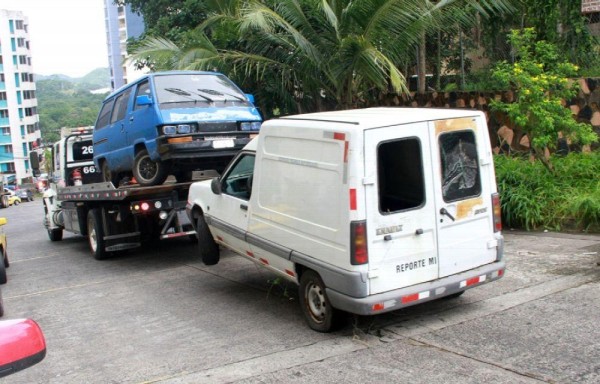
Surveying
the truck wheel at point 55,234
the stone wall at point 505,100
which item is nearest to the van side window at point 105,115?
the truck wheel at point 55,234

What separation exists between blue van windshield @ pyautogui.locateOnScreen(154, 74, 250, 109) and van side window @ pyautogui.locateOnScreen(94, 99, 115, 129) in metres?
1.84

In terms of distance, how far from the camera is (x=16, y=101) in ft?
322

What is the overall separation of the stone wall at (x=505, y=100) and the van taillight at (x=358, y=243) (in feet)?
23.2

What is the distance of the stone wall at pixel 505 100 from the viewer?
35.4ft

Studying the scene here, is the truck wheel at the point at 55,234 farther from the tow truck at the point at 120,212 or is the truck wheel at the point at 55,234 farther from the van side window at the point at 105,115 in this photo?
the van side window at the point at 105,115

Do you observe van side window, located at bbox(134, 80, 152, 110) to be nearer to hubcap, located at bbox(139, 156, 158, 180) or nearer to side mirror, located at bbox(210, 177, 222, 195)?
hubcap, located at bbox(139, 156, 158, 180)

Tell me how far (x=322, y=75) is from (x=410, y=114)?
7182 millimetres

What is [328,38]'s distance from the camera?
11.8 metres

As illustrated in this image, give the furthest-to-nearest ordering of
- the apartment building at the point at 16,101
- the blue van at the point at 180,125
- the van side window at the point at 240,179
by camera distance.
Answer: the apartment building at the point at 16,101, the blue van at the point at 180,125, the van side window at the point at 240,179

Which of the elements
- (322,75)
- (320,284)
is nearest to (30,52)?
(322,75)

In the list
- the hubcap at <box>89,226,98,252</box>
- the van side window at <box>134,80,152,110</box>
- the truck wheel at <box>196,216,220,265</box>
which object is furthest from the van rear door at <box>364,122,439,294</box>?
the hubcap at <box>89,226,98,252</box>

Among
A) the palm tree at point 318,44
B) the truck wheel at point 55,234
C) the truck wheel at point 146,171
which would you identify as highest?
the palm tree at point 318,44

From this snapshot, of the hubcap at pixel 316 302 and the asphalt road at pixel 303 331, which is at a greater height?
the hubcap at pixel 316 302

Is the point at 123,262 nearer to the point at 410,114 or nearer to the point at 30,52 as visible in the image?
the point at 410,114
